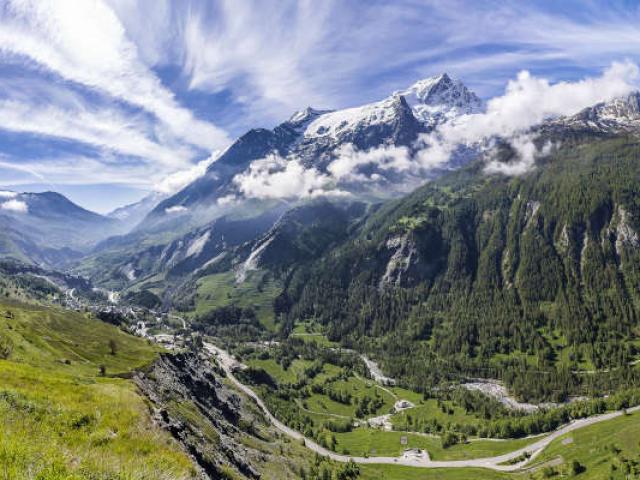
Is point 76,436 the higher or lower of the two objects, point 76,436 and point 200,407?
the higher

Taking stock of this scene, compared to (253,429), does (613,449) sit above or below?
below

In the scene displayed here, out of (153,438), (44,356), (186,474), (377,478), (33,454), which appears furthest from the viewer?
(377,478)

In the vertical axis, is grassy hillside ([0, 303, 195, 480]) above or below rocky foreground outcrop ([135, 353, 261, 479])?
above

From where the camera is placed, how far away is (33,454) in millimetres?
21531

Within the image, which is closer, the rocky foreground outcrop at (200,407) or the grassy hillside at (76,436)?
the grassy hillside at (76,436)

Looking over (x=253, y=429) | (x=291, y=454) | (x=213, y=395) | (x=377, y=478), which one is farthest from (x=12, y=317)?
(x=377, y=478)

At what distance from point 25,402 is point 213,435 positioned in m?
90.6

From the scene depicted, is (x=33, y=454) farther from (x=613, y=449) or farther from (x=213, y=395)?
(x=613, y=449)

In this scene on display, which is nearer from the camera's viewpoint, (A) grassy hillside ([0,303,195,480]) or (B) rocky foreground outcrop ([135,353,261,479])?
(A) grassy hillside ([0,303,195,480])

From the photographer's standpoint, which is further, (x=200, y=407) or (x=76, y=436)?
(x=200, y=407)

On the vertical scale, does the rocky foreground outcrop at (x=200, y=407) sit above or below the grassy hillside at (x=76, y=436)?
below

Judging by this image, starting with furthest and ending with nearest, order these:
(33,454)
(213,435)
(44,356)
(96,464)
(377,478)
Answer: (377,478) → (44,356) → (213,435) → (96,464) → (33,454)

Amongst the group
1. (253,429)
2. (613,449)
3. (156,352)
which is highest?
(156,352)

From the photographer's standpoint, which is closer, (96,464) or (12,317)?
(96,464)
